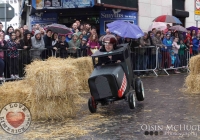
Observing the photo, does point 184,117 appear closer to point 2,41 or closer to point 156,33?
point 2,41

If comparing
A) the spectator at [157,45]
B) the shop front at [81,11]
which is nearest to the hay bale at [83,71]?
the spectator at [157,45]

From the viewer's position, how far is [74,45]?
15867mm

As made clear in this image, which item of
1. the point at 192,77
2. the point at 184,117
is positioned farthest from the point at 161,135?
the point at 192,77

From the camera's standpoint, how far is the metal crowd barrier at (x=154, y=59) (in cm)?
1758

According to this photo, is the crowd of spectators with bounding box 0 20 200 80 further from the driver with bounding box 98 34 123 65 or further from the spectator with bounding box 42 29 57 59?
the driver with bounding box 98 34 123 65

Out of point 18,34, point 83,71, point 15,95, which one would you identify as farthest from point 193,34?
point 15,95

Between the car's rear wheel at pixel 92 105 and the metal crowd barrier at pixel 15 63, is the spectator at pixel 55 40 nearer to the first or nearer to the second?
the metal crowd barrier at pixel 15 63

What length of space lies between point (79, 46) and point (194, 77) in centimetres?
531

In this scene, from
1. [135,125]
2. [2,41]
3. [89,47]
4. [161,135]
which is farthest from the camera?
[89,47]

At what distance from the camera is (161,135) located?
23.0 feet

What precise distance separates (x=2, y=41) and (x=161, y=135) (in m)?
8.49

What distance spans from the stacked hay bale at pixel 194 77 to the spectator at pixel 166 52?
19.9 ft

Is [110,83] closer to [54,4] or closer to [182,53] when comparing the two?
[182,53]

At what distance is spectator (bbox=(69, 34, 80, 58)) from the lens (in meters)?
15.7
